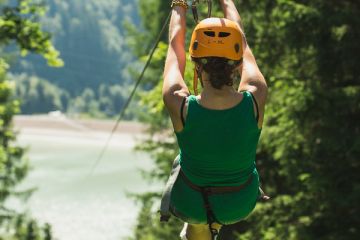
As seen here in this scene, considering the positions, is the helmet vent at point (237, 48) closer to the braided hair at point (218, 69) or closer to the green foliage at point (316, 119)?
the braided hair at point (218, 69)

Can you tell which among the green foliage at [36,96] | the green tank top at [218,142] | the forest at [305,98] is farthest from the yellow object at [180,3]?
the green foliage at [36,96]

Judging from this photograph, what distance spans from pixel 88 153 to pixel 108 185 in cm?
2177

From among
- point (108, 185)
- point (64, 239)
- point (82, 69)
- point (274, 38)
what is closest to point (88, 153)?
point (108, 185)

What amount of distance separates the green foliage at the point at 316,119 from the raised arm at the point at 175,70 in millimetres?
6202

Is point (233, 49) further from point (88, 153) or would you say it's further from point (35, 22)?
point (88, 153)

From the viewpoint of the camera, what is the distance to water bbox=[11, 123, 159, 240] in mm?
38406

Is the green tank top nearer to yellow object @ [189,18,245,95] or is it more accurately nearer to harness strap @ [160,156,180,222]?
harness strap @ [160,156,180,222]

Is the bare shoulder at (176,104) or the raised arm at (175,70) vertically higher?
the raised arm at (175,70)

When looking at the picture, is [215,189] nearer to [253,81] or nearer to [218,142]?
[218,142]

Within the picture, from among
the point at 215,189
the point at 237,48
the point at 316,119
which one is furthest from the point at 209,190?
the point at 316,119

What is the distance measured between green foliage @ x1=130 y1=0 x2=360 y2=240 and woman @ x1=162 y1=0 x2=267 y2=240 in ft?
20.3

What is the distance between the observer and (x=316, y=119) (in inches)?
368

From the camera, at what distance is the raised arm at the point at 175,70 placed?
2527 millimetres

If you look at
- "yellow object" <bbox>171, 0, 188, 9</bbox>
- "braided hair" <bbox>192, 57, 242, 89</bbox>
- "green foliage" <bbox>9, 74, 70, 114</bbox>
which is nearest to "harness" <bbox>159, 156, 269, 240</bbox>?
"braided hair" <bbox>192, 57, 242, 89</bbox>
